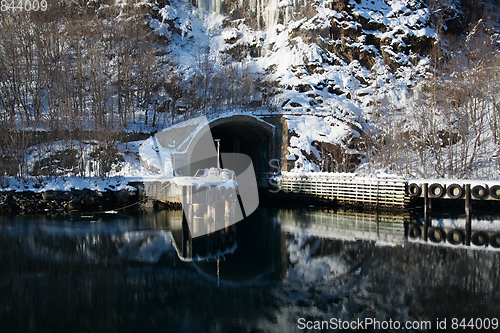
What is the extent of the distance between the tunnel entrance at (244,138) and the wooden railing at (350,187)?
627 centimetres

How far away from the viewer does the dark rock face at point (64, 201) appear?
2156cm

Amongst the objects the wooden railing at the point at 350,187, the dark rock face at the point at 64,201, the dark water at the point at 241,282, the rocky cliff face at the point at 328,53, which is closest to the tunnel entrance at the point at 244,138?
the rocky cliff face at the point at 328,53

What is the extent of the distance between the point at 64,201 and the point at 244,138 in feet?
70.6

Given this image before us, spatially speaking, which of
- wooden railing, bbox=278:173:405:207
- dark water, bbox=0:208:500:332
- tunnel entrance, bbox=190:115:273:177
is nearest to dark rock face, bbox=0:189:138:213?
dark water, bbox=0:208:500:332

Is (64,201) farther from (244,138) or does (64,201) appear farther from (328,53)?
(328,53)

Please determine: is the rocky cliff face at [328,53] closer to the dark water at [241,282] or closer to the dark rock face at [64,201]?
the dark rock face at [64,201]

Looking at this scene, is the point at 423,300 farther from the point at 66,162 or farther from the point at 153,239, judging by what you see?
the point at 66,162

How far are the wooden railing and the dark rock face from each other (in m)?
11.9

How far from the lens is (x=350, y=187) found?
2353 cm

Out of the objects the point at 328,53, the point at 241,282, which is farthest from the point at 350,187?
the point at 328,53

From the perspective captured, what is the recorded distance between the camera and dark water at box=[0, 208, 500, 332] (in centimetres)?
779

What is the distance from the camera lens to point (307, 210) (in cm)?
2319

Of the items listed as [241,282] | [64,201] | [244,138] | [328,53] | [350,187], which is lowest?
[241,282]

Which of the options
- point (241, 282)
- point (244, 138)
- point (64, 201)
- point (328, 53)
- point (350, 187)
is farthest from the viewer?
point (328, 53)
